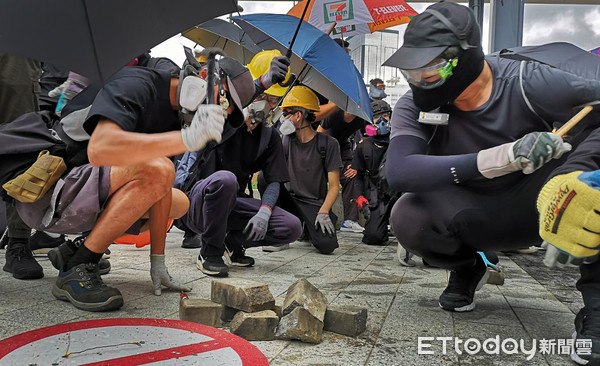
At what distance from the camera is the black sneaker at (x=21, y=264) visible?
3.13 m

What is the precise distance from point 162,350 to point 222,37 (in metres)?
6.86

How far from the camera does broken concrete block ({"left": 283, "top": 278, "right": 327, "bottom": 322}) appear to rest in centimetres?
221

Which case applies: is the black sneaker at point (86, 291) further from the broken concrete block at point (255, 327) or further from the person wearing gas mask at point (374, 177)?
the person wearing gas mask at point (374, 177)

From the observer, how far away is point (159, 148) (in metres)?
2.16

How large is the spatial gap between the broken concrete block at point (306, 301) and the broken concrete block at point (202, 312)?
322 mm

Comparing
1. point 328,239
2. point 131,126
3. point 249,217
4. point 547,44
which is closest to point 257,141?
point 249,217

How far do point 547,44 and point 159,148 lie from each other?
2.38 m

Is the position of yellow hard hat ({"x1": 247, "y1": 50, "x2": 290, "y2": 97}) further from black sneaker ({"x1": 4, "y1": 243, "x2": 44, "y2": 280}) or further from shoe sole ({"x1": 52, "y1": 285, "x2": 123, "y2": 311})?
shoe sole ({"x1": 52, "y1": 285, "x2": 123, "y2": 311})

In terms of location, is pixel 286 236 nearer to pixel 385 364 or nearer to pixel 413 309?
pixel 413 309

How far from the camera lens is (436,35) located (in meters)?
2.46

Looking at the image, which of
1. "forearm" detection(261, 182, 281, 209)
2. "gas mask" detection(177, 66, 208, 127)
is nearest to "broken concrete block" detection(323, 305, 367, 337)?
"gas mask" detection(177, 66, 208, 127)

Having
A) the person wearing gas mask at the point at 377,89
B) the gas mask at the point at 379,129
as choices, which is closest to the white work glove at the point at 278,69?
the gas mask at the point at 379,129

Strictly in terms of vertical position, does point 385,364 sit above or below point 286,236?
above

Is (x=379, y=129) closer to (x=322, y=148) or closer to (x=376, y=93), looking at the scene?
(x=322, y=148)
